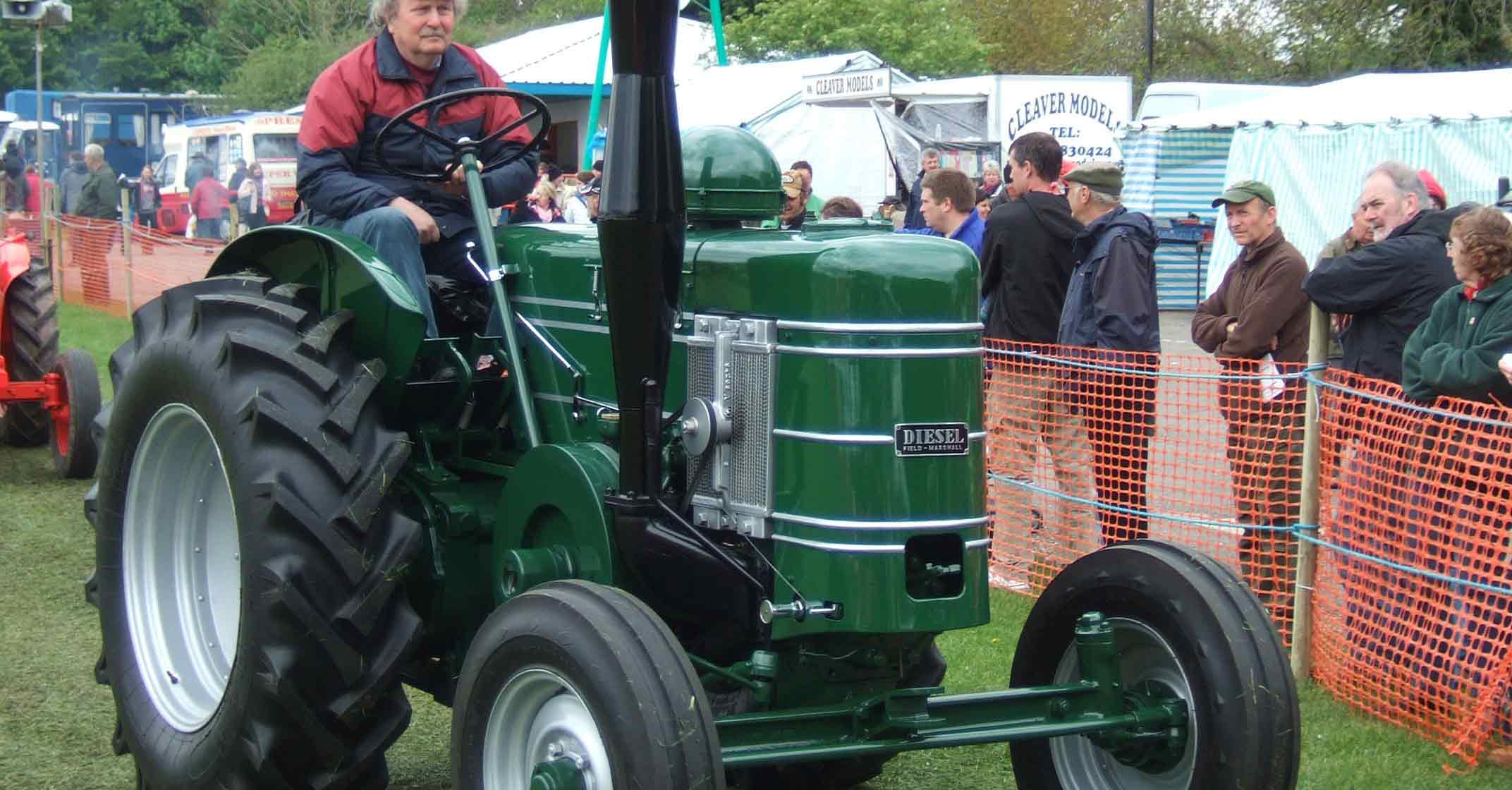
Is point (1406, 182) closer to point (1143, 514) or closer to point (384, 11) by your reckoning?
point (1143, 514)

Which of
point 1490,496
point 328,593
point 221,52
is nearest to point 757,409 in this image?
point 328,593

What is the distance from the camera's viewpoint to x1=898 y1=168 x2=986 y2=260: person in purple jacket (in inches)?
318

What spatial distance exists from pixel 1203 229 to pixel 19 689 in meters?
17.4

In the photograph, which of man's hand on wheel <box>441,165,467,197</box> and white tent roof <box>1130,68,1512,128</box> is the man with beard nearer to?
man's hand on wheel <box>441,165,467,197</box>

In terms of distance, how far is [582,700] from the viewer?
3.23m

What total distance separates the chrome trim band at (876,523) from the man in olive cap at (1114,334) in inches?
132

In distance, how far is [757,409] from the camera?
3688 millimetres

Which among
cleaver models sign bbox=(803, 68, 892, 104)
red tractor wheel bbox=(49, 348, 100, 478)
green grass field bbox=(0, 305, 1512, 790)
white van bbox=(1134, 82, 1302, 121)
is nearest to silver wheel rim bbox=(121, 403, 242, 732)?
green grass field bbox=(0, 305, 1512, 790)

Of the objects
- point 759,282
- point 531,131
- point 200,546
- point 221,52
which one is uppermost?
point 221,52

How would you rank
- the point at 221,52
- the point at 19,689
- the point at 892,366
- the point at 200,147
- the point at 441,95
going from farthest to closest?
the point at 221,52 → the point at 200,147 → the point at 19,689 → the point at 441,95 → the point at 892,366

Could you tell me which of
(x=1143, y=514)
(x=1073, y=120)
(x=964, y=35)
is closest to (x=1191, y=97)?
(x=1073, y=120)

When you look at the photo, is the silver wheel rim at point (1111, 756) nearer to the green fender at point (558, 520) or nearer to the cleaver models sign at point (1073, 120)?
the green fender at point (558, 520)

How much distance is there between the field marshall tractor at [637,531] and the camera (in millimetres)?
3533

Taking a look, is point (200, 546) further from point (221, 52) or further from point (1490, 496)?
point (221, 52)
